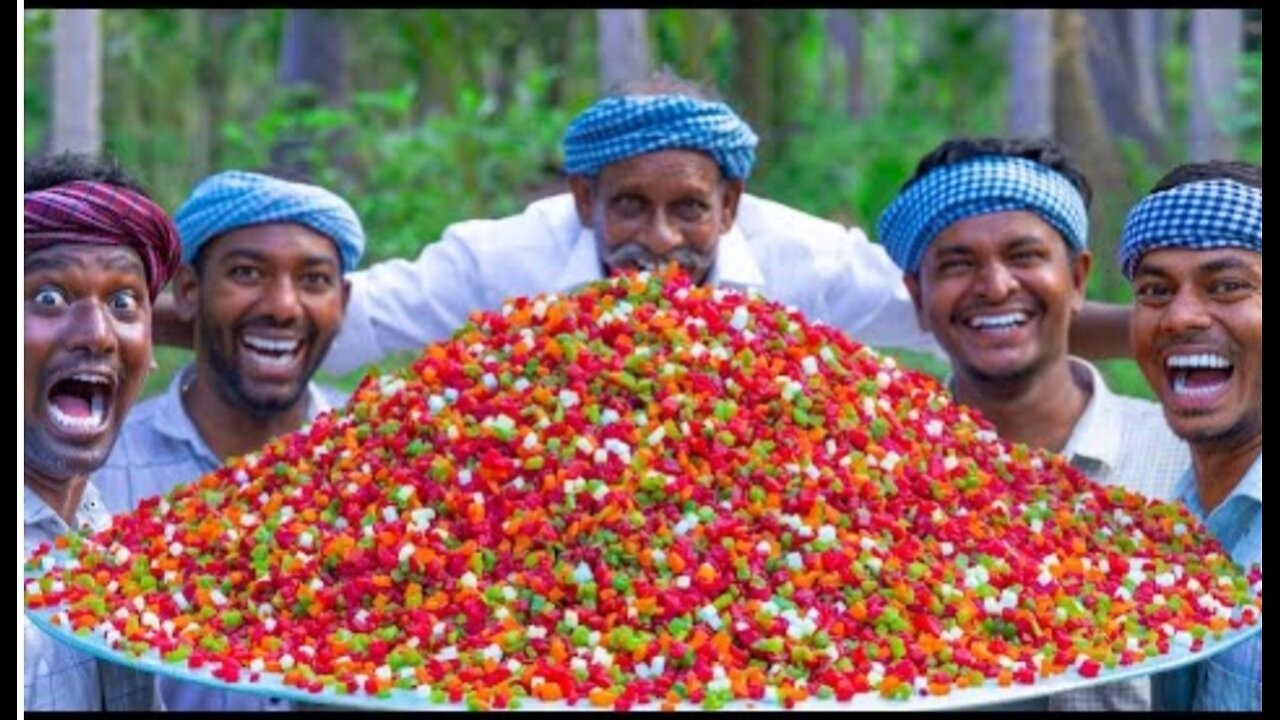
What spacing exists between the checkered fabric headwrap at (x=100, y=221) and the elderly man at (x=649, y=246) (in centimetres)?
110

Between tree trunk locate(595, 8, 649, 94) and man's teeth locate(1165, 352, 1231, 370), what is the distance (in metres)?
5.19

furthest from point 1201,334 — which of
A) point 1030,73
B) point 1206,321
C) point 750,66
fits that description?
point 750,66

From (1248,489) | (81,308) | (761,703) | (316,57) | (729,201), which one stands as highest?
(316,57)

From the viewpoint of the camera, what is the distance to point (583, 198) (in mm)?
3564

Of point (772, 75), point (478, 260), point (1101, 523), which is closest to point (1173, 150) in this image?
A: point (772, 75)

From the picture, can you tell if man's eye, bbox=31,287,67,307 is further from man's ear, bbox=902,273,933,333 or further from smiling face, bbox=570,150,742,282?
man's ear, bbox=902,273,933,333

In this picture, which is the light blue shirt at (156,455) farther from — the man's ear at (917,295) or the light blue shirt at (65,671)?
the man's ear at (917,295)

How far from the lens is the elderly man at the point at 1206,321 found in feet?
8.10

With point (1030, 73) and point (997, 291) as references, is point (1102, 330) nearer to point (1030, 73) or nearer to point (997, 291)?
point (997, 291)

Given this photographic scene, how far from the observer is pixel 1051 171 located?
A: 320 centimetres

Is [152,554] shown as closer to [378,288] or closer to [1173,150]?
[378,288]

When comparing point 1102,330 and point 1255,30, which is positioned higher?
point 1255,30

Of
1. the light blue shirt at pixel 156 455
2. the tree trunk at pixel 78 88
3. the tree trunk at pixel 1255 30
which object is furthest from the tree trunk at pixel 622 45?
the light blue shirt at pixel 156 455

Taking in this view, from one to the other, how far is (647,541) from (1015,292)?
40.3 inches
